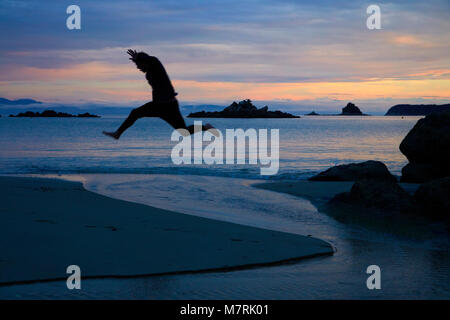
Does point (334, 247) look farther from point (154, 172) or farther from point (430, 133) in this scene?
point (154, 172)

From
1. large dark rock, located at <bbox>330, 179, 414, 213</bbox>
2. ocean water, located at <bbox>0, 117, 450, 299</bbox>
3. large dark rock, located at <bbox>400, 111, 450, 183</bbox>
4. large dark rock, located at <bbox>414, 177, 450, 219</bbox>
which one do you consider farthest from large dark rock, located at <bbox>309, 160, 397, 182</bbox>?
large dark rock, located at <bbox>414, 177, 450, 219</bbox>

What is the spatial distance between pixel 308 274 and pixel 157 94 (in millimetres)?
3361

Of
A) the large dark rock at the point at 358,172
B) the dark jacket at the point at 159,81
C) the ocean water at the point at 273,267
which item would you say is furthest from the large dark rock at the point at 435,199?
the dark jacket at the point at 159,81

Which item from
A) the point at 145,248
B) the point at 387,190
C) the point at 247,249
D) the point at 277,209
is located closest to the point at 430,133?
the point at 387,190

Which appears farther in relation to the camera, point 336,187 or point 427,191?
point 336,187

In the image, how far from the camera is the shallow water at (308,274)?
5.30 m

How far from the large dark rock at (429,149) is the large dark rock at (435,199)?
519cm

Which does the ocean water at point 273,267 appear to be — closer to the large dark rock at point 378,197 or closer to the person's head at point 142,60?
the large dark rock at point 378,197

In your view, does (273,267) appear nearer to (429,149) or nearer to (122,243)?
(122,243)

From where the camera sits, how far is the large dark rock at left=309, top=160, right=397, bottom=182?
15367mm

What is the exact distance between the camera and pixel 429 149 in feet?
51.2
